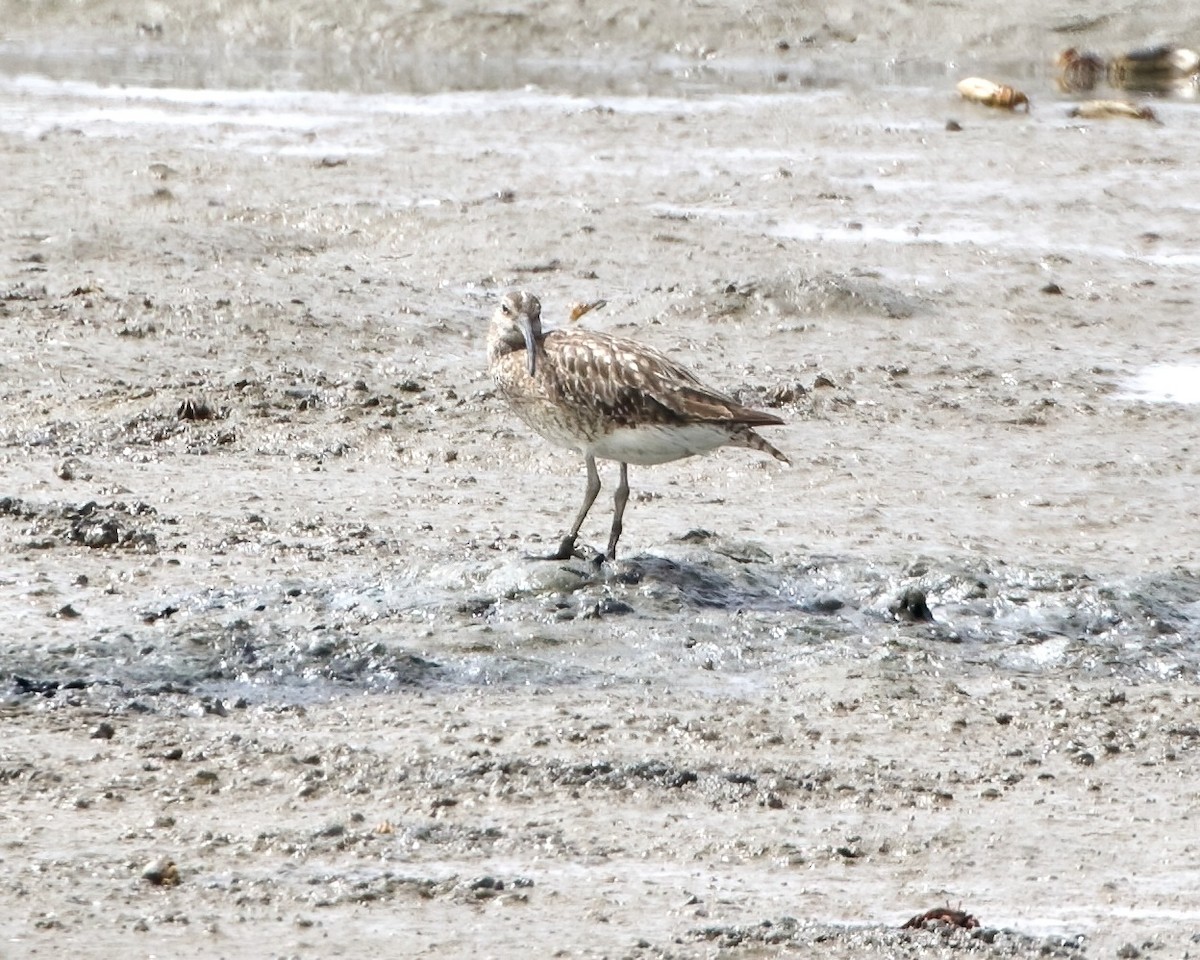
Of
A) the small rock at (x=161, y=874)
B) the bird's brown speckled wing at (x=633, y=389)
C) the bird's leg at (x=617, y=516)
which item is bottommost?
the small rock at (x=161, y=874)

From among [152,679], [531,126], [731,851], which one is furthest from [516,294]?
[531,126]

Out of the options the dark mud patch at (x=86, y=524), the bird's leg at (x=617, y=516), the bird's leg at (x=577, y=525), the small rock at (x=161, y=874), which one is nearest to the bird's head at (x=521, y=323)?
the bird's leg at (x=577, y=525)

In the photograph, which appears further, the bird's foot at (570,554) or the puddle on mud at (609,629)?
the bird's foot at (570,554)

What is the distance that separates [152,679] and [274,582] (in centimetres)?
95

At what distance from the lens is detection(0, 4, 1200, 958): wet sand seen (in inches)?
218

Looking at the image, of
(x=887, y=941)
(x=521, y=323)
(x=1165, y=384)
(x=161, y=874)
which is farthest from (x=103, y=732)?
(x=1165, y=384)

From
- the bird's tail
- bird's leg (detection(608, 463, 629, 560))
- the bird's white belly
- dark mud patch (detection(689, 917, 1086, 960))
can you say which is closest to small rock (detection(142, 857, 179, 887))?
dark mud patch (detection(689, 917, 1086, 960))

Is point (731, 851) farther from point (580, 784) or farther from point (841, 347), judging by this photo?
point (841, 347)

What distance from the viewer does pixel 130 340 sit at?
35.9 feet

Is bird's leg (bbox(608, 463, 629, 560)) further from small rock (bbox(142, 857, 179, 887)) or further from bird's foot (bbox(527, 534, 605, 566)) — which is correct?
small rock (bbox(142, 857, 179, 887))

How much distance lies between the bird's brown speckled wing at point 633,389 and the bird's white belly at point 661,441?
0.04 metres

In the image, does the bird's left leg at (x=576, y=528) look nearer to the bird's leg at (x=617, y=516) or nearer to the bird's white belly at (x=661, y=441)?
the bird's leg at (x=617, y=516)

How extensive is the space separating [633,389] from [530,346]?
574mm

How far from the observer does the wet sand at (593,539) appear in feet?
18.2
